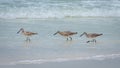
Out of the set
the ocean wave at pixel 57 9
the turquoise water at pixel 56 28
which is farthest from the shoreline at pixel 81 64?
the ocean wave at pixel 57 9

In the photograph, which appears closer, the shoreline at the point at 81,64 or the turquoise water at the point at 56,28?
the shoreline at the point at 81,64

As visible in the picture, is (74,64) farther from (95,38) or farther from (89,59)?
(95,38)

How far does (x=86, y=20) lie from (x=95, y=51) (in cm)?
52

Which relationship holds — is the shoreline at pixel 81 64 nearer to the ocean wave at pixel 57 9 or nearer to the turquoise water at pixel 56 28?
the turquoise water at pixel 56 28

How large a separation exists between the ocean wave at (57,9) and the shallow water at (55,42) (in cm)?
9

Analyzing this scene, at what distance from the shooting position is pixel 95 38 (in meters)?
3.57

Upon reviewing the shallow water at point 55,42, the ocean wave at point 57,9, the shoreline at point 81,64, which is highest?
the ocean wave at point 57,9

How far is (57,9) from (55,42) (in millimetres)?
561

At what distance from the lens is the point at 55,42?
349 cm

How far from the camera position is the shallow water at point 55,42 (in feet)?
10.7

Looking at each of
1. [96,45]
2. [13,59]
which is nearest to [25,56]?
[13,59]

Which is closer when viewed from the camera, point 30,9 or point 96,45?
point 96,45

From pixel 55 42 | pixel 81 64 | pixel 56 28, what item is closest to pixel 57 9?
pixel 56 28

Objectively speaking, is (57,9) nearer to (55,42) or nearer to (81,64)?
(55,42)
